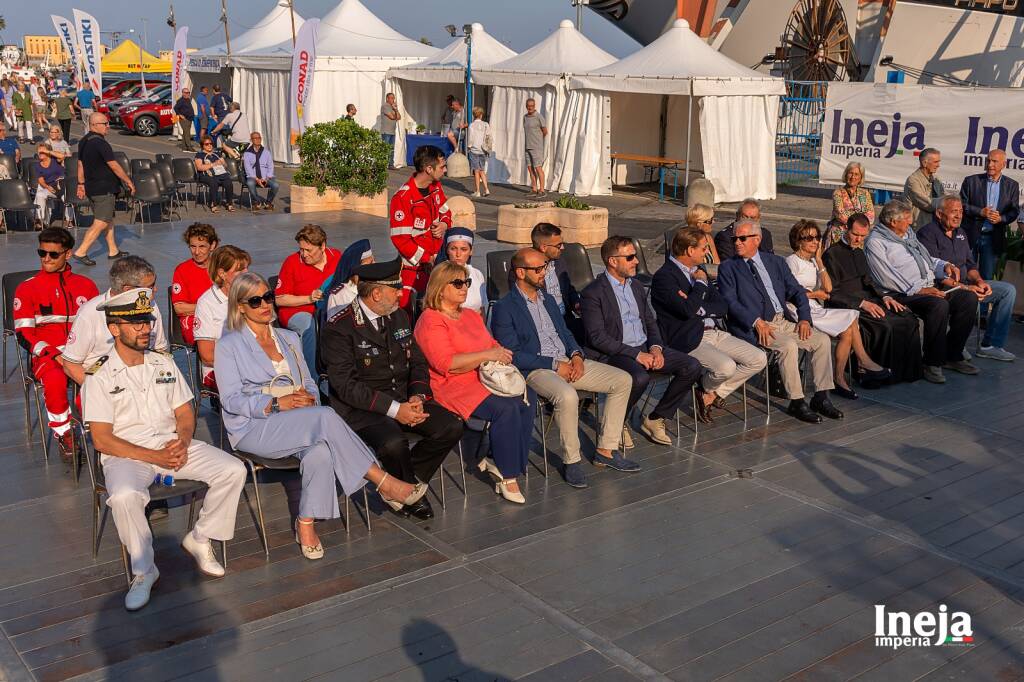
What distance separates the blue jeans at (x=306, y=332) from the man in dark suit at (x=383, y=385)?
3.25ft

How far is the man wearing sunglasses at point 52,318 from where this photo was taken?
6.26m

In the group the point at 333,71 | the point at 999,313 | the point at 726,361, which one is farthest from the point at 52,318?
the point at 333,71

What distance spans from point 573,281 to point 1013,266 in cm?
477

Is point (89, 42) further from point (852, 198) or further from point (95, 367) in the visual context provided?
point (95, 367)

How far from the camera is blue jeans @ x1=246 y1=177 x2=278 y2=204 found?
1717 cm

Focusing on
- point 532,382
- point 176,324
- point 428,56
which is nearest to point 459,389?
point 532,382

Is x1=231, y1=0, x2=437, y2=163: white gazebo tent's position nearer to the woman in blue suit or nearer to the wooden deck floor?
the wooden deck floor

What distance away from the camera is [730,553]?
5.27 metres

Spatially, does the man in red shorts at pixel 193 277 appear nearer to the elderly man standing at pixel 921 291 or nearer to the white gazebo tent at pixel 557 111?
the elderly man standing at pixel 921 291

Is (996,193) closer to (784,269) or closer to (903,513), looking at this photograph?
(784,269)

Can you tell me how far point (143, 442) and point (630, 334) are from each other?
3210 mm

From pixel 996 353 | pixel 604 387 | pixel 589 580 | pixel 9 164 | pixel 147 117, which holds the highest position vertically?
pixel 147 117

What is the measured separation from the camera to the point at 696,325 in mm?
7043

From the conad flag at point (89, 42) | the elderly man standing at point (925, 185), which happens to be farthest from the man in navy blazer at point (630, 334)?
the conad flag at point (89, 42)
